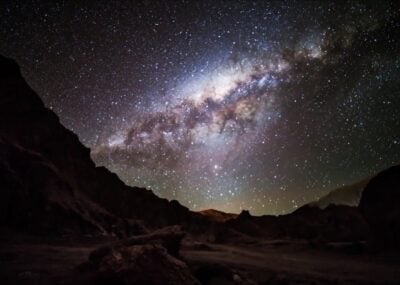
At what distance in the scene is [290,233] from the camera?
56.2 meters

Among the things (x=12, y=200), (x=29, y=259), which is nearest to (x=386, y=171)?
(x=29, y=259)

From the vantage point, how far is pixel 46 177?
3042cm

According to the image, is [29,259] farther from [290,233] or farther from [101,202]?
[290,233]

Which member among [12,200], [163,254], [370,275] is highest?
[12,200]

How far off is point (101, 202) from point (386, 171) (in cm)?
3359

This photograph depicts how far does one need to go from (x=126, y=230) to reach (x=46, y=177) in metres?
9.45

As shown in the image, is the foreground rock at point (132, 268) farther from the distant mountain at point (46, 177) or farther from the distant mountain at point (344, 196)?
the distant mountain at point (344, 196)

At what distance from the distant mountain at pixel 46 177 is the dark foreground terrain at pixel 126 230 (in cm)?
11

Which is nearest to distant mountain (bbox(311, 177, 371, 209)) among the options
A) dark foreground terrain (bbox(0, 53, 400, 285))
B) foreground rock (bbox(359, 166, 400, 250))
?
dark foreground terrain (bbox(0, 53, 400, 285))

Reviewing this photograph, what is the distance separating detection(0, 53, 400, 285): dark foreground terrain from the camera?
451 inches

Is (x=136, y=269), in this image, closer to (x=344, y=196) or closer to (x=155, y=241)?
(x=155, y=241)

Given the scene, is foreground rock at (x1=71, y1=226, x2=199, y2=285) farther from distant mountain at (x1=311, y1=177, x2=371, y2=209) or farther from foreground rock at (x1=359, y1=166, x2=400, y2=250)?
distant mountain at (x1=311, y1=177, x2=371, y2=209)

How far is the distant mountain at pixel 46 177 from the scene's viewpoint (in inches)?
1056

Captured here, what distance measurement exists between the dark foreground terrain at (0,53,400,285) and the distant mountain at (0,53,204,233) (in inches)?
4.2
